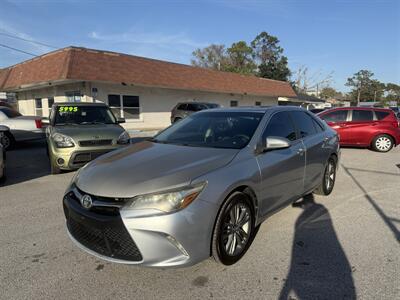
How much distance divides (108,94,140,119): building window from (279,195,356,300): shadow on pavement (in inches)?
618

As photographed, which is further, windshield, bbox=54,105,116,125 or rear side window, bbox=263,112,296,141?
windshield, bbox=54,105,116,125

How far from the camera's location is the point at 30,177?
678cm

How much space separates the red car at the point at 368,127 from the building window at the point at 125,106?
12.2 metres

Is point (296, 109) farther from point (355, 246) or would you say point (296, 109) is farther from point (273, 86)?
point (273, 86)

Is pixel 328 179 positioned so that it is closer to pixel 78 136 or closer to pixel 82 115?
pixel 78 136

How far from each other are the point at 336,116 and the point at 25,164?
10984mm

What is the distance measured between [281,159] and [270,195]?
1.63 feet

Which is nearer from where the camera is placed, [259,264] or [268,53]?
[259,264]

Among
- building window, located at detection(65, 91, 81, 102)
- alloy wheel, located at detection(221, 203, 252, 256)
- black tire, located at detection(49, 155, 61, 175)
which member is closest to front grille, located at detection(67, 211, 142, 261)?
alloy wheel, located at detection(221, 203, 252, 256)

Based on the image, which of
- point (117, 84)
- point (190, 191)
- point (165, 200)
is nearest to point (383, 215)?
point (190, 191)

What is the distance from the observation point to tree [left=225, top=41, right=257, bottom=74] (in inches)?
2174

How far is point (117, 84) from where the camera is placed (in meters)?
17.6

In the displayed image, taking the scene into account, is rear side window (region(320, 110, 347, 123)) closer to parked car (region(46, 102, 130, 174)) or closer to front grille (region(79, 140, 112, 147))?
parked car (region(46, 102, 130, 174))

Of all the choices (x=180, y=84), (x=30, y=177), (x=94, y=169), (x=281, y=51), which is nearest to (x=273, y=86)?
(x=180, y=84)
